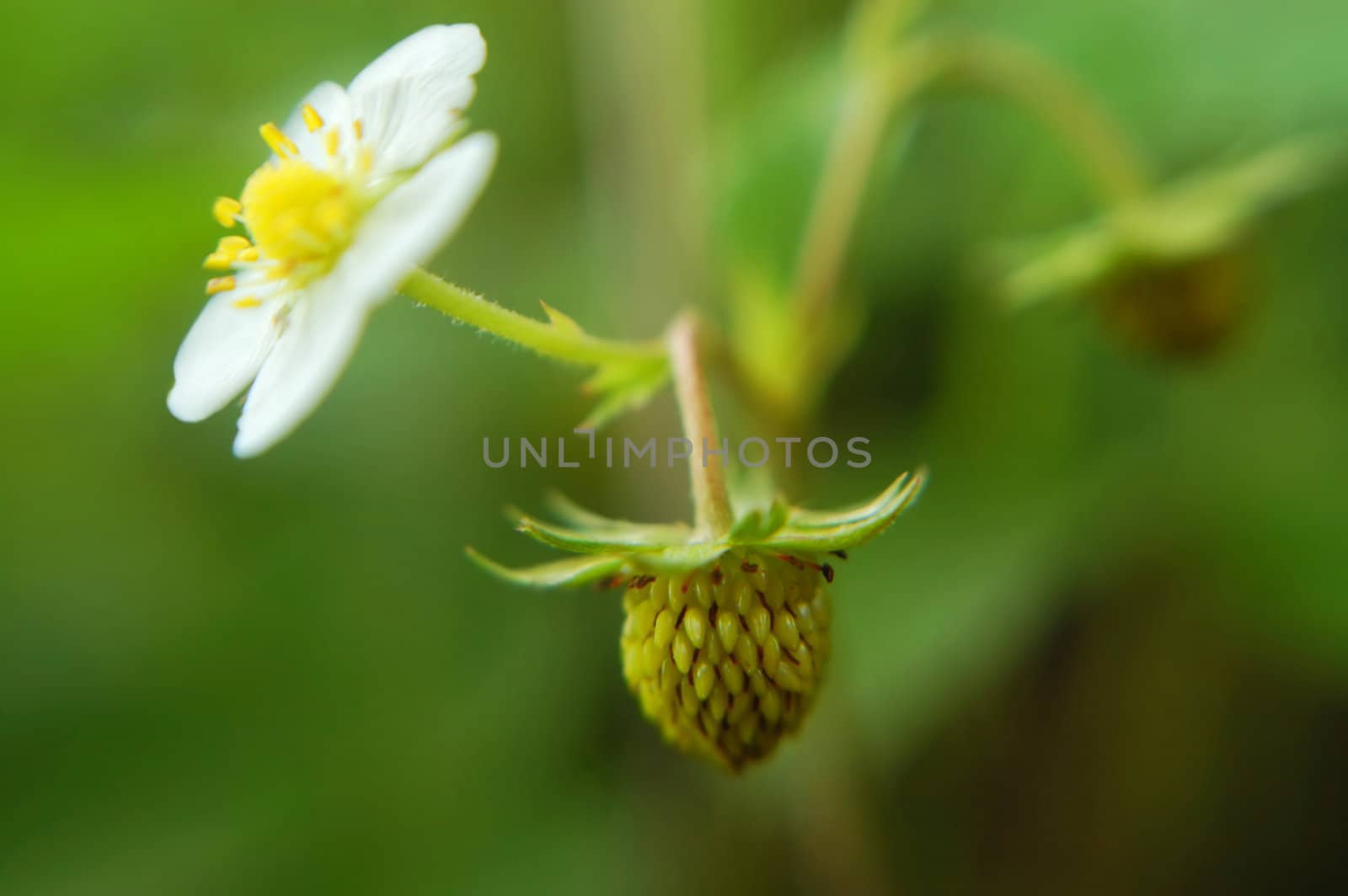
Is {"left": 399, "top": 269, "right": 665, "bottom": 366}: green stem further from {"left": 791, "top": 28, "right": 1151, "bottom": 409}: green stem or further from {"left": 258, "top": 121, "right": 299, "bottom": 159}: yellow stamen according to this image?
{"left": 791, "top": 28, "right": 1151, "bottom": 409}: green stem

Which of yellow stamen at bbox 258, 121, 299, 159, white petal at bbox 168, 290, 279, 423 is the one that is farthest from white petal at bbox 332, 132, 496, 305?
yellow stamen at bbox 258, 121, 299, 159

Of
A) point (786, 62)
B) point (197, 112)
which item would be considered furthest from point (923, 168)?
point (197, 112)

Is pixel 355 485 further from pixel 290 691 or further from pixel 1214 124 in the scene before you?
pixel 1214 124

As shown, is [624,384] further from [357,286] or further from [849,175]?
[849,175]

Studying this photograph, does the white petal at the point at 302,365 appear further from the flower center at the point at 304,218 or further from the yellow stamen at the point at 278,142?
the yellow stamen at the point at 278,142

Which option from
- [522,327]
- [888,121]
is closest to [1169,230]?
[888,121]

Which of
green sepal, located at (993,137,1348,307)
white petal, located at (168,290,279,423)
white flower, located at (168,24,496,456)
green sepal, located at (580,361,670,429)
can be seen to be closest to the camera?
white flower, located at (168,24,496,456)

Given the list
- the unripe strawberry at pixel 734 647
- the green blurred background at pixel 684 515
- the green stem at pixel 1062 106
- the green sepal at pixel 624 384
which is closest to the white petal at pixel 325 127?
the green sepal at pixel 624 384
